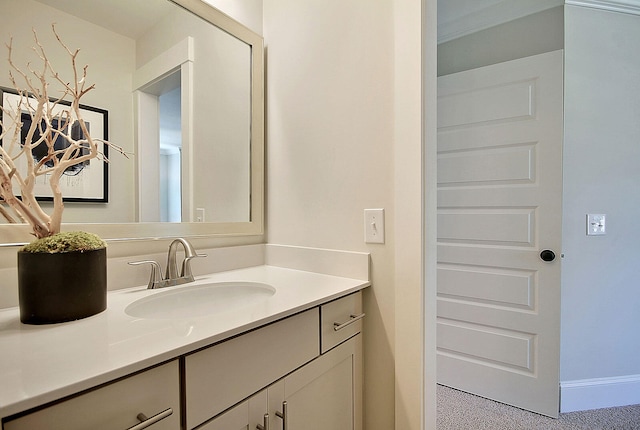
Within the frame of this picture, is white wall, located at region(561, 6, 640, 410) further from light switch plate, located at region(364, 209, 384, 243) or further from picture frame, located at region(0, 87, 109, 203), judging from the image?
picture frame, located at region(0, 87, 109, 203)

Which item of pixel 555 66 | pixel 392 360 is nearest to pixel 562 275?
pixel 555 66

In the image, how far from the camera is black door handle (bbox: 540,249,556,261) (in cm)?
161

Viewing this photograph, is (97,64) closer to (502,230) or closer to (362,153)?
(362,153)

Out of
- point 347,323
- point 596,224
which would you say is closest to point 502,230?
point 596,224

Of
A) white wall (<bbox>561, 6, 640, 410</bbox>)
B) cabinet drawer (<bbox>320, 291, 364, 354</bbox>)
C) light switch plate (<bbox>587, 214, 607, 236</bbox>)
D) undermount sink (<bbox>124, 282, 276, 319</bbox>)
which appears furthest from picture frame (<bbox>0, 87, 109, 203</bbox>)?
light switch plate (<bbox>587, 214, 607, 236</bbox>)

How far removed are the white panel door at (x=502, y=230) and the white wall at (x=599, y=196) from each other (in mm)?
181

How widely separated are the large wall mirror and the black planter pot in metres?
0.24

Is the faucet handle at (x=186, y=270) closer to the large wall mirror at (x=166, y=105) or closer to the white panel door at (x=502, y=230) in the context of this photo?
the large wall mirror at (x=166, y=105)

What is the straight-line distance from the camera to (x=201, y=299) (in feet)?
3.41

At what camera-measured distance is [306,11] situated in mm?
1284

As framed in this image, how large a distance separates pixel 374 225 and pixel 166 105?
896mm

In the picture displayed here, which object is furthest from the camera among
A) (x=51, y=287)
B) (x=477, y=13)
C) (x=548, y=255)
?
(x=477, y=13)

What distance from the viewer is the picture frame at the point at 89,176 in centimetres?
85

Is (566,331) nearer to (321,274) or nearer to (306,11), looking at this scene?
(321,274)
